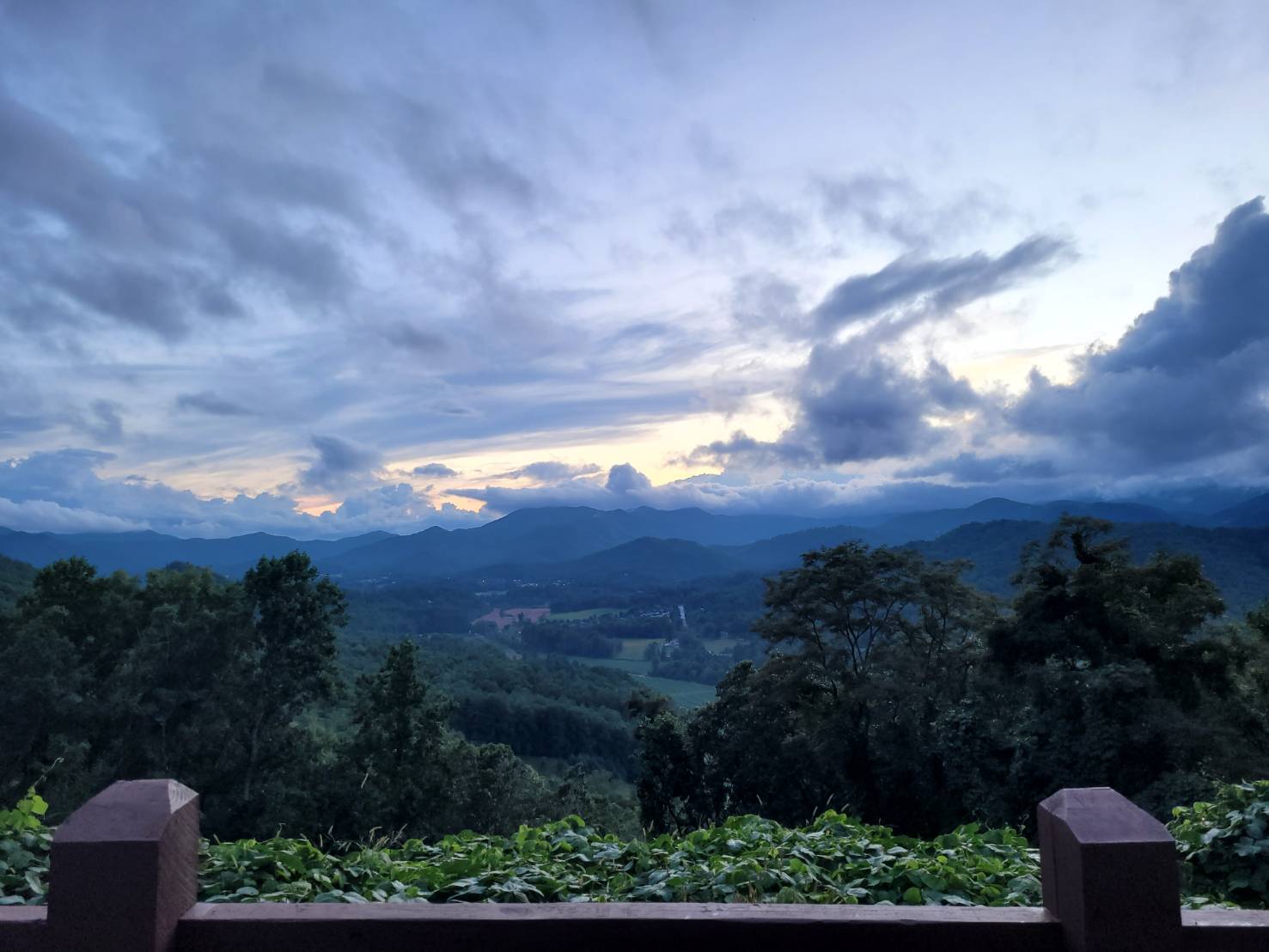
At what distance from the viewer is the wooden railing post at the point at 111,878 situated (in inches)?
68.9

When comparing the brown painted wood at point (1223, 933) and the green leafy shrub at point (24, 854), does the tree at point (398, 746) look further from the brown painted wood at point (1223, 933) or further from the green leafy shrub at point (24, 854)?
the brown painted wood at point (1223, 933)

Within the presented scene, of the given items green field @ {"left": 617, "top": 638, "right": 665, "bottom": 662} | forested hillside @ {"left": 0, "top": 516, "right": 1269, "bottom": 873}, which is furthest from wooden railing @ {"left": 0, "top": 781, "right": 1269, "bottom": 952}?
green field @ {"left": 617, "top": 638, "right": 665, "bottom": 662}

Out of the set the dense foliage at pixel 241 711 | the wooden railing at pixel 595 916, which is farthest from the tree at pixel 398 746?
the wooden railing at pixel 595 916

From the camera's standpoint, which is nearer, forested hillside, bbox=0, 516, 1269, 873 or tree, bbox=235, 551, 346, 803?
forested hillside, bbox=0, 516, 1269, 873

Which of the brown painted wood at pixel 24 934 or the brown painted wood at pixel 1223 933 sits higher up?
the brown painted wood at pixel 24 934

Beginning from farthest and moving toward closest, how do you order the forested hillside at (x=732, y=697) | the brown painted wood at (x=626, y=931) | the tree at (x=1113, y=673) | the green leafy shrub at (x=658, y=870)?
the forested hillside at (x=732, y=697) → the tree at (x=1113, y=673) → the green leafy shrub at (x=658, y=870) → the brown painted wood at (x=626, y=931)

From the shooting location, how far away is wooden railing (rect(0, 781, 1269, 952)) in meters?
1.75

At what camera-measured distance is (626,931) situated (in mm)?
1881

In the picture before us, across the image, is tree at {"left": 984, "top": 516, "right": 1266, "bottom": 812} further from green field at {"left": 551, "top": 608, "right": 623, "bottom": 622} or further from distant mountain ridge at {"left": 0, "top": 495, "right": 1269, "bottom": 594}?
green field at {"left": 551, "top": 608, "right": 623, "bottom": 622}

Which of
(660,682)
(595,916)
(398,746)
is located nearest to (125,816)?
(595,916)

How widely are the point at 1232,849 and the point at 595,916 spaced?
8.14 ft

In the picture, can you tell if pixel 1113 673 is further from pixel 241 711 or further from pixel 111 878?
pixel 241 711

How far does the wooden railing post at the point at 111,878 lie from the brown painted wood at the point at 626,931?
0.15 m

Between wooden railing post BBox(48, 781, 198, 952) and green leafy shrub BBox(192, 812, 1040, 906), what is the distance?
685 millimetres
